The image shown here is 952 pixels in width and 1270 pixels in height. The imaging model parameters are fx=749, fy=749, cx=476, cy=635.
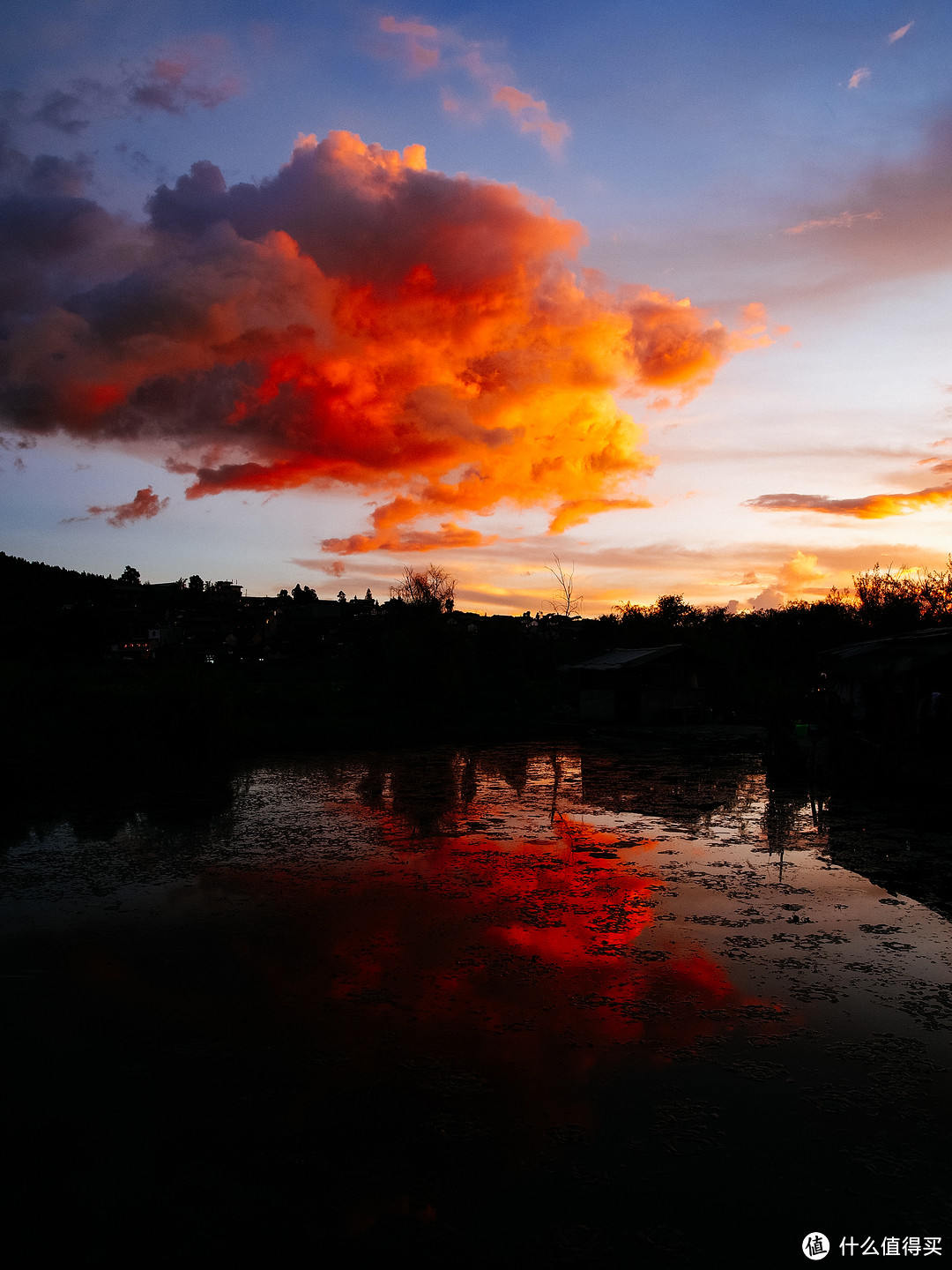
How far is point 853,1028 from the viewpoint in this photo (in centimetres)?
588

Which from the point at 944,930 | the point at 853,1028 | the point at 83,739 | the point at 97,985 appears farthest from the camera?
the point at 83,739

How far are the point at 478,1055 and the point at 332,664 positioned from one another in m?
51.9

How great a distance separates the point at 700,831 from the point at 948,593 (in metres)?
44.1

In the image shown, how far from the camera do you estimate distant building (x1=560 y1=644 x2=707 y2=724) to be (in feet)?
104

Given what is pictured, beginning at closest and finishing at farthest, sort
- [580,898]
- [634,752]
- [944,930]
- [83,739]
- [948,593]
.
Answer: [944,930] → [580,898] → [83,739] → [634,752] → [948,593]

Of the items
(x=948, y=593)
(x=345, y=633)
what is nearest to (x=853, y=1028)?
(x=948, y=593)

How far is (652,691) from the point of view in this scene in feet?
105

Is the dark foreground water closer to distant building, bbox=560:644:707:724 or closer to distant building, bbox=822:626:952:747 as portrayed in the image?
distant building, bbox=822:626:952:747

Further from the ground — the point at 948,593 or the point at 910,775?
the point at 948,593

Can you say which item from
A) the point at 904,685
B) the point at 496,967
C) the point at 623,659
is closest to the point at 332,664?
the point at 623,659

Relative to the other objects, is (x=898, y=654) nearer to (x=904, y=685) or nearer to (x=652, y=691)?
(x=904, y=685)

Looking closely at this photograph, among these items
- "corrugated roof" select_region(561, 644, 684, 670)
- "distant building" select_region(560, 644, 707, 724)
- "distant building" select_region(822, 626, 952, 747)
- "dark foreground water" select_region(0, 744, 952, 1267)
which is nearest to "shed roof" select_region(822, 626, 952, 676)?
"distant building" select_region(822, 626, 952, 747)

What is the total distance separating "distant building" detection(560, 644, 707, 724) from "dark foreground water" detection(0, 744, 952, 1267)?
20096 mm

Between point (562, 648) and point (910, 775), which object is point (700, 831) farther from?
point (562, 648)
